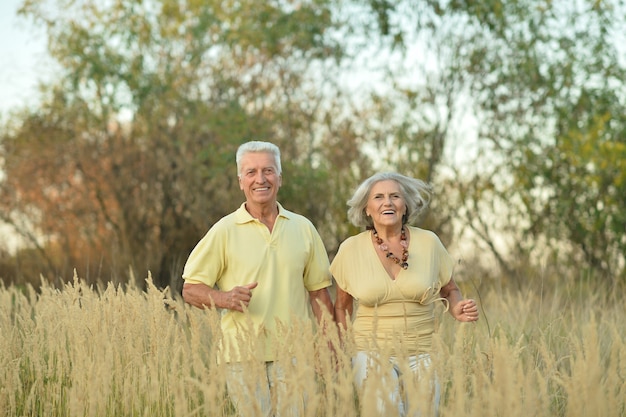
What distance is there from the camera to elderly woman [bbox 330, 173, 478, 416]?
4230 millimetres

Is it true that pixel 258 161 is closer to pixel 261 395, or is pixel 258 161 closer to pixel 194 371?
pixel 194 371

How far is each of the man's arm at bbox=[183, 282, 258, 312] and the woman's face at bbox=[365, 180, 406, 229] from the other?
2.85ft

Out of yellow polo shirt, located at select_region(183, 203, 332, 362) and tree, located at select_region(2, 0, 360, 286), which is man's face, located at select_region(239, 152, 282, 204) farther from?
tree, located at select_region(2, 0, 360, 286)

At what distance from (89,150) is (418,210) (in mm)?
10265

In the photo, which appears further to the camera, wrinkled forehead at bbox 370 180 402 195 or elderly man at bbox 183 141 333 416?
wrinkled forehead at bbox 370 180 402 195

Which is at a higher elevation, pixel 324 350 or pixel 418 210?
pixel 418 210

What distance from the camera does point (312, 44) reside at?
11406 mm

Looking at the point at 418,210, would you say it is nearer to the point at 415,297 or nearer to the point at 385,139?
the point at 415,297

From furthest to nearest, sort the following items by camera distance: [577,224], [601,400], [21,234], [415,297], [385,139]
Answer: [21,234]
[385,139]
[577,224]
[415,297]
[601,400]

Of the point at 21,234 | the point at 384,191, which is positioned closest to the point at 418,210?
the point at 384,191

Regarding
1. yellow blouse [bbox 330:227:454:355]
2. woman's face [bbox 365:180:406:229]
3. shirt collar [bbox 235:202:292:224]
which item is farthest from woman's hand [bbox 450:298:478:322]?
shirt collar [bbox 235:202:292:224]

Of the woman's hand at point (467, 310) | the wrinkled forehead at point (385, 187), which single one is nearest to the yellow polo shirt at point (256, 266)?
the wrinkled forehead at point (385, 187)

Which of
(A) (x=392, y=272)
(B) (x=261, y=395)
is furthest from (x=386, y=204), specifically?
(B) (x=261, y=395)

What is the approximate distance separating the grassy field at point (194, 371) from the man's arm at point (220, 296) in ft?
0.38
